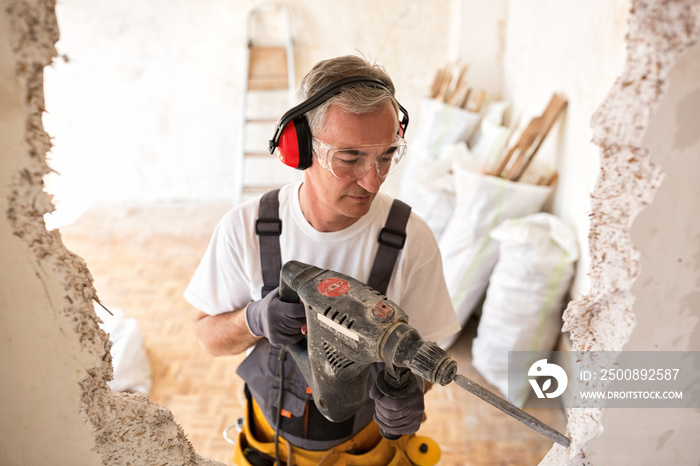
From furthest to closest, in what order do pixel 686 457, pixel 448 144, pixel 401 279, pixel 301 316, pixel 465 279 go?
pixel 448 144, pixel 465 279, pixel 401 279, pixel 301 316, pixel 686 457

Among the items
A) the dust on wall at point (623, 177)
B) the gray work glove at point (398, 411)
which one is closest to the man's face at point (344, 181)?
the gray work glove at point (398, 411)

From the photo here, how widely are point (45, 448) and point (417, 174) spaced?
3.29 metres

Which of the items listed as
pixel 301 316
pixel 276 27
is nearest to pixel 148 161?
pixel 276 27

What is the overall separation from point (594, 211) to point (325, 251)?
90 cm

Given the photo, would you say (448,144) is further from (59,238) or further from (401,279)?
(59,238)

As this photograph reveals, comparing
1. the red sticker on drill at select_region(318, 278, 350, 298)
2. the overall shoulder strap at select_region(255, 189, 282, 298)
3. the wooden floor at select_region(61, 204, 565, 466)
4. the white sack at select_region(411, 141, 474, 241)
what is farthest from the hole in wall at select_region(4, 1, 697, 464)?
the white sack at select_region(411, 141, 474, 241)

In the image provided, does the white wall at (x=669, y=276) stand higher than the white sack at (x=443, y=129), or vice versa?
the white wall at (x=669, y=276)

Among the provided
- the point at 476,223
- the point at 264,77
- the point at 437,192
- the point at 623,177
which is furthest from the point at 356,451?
the point at 264,77

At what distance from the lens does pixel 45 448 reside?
97 cm

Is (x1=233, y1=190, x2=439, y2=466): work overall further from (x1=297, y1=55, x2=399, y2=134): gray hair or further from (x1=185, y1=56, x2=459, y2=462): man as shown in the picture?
(x1=297, y1=55, x2=399, y2=134): gray hair

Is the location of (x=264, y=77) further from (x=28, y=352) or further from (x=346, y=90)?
(x=28, y=352)

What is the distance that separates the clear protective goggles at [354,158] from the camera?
54.4 inches

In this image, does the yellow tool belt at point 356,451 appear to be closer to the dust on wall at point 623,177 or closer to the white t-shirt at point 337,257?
Answer: the white t-shirt at point 337,257

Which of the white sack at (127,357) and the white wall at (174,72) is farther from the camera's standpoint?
the white wall at (174,72)
